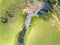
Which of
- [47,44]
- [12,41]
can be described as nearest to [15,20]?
[12,41]

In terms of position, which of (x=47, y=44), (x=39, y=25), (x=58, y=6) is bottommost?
(x=47, y=44)

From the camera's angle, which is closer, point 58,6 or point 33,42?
point 33,42

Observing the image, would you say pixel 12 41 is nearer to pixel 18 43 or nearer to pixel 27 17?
pixel 18 43

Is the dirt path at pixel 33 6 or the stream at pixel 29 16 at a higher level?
the dirt path at pixel 33 6

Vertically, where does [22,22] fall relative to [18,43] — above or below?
above

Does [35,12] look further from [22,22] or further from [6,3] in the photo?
[6,3]

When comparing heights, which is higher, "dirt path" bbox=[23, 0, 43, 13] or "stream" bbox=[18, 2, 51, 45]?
"dirt path" bbox=[23, 0, 43, 13]

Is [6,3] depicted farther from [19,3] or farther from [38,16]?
[38,16]

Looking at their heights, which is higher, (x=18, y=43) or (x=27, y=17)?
(x=27, y=17)

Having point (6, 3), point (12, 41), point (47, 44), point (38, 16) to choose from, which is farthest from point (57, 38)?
point (6, 3)
